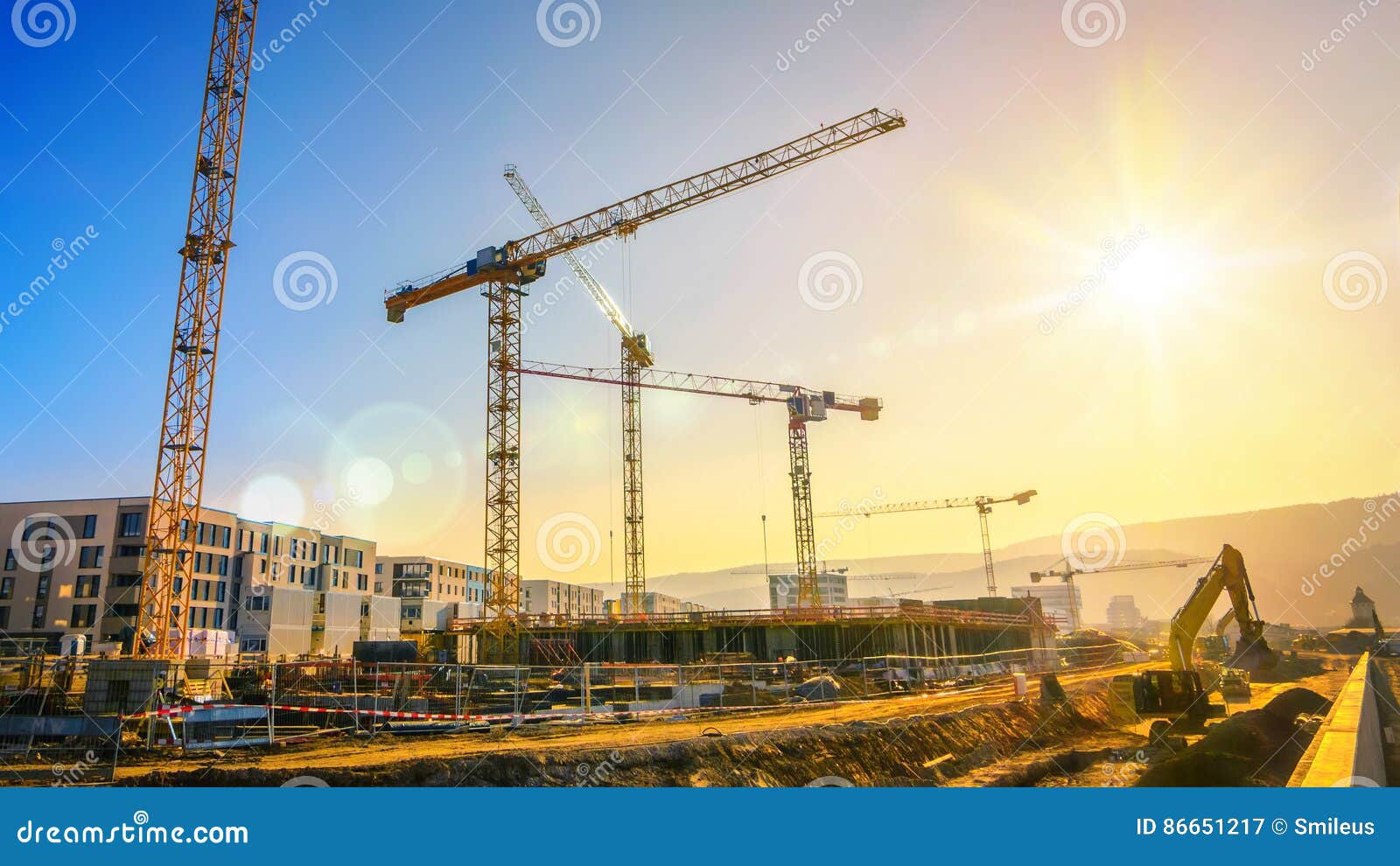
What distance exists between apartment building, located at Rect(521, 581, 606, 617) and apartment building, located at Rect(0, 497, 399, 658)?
47.3 metres

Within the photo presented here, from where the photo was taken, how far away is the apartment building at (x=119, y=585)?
5153cm

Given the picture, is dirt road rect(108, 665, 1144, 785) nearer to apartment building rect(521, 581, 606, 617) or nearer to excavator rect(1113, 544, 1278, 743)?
excavator rect(1113, 544, 1278, 743)

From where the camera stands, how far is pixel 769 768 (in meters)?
15.0

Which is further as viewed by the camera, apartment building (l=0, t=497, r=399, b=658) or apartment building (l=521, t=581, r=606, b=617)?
apartment building (l=521, t=581, r=606, b=617)

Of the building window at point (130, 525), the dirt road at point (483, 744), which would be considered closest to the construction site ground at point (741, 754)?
the dirt road at point (483, 744)

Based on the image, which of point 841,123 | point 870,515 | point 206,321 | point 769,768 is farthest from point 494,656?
point 870,515

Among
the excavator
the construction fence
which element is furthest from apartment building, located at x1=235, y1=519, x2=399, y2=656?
the excavator

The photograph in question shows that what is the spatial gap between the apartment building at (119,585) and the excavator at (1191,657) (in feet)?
162

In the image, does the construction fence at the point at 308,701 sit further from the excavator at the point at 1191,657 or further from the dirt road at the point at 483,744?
the excavator at the point at 1191,657

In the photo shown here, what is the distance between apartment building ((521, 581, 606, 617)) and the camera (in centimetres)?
10981

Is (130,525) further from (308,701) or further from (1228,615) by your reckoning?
(1228,615)

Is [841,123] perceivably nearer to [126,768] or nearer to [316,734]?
[316,734]

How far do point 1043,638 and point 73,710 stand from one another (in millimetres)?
59447

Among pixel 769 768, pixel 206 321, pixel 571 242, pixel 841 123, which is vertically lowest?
pixel 769 768
